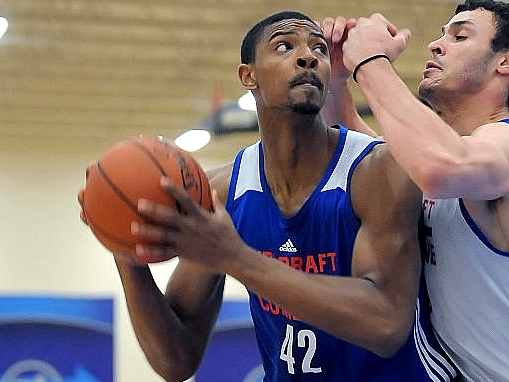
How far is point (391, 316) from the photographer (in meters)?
2.69

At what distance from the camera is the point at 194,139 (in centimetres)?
1331

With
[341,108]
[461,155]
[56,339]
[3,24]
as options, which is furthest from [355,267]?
[3,24]

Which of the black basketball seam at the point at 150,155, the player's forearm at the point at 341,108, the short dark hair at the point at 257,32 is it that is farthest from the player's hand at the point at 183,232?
the player's forearm at the point at 341,108

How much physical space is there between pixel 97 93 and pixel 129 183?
9298 millimetres

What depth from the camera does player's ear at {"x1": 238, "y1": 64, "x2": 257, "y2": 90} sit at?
3.29 metres

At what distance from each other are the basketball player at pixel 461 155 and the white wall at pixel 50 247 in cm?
962

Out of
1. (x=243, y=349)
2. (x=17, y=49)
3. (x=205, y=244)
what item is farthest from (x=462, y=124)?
(x=17, y=49)

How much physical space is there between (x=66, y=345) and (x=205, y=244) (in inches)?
297

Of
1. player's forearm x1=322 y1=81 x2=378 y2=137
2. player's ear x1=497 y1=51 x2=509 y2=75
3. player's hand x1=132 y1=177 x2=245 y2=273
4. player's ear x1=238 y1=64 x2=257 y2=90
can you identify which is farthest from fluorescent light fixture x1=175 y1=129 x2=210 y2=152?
player's hand x1=132 y1=177 x2=245 y2=273

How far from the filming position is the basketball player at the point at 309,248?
2.71 m

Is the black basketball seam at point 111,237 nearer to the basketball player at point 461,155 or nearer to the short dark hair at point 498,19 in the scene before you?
the basketball player at point 461,155

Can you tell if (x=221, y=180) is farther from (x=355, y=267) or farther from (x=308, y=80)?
(x=355, y=267)

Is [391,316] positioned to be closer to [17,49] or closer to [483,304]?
[483,304]

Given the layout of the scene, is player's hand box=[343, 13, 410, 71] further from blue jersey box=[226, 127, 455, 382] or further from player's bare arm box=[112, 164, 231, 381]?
player's bare arm box=[112, 164, 231, 381]
